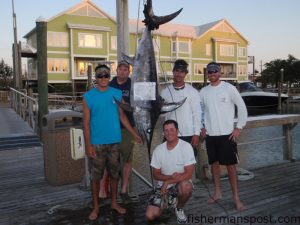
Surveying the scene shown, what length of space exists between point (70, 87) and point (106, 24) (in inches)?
273

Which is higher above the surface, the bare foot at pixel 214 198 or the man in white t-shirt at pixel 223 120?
the man in white t-shirt at pixel 223 120

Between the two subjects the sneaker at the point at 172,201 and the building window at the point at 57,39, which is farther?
Result: the building window at the point at 57,39

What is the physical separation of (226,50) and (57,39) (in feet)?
66.9

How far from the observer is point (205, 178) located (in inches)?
206

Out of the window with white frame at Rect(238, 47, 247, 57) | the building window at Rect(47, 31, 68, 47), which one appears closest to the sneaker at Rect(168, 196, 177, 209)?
the building window at Rect(47, 31, 68, 47)

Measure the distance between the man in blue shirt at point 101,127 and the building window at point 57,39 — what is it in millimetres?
30009

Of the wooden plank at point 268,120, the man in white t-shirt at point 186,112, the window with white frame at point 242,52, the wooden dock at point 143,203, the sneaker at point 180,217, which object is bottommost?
the wooden dock at point 143,203

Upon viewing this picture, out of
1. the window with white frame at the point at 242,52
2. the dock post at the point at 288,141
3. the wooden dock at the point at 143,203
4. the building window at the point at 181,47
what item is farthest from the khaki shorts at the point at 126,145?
the window with white frame at the point at 242,52

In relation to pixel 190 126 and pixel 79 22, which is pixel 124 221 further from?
pixel 79 22

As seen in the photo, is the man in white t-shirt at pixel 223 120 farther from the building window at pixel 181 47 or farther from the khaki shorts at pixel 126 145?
the building window at pixel 181 47

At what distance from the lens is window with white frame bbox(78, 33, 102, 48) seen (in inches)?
1315

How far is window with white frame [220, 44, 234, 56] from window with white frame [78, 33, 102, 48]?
1587cm

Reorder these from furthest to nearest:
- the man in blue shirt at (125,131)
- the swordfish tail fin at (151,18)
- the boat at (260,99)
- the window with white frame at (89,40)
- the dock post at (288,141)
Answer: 1. the window with white frame at (89,40)
2. the boat at (260,99)
3. the dock post at (288,141)
4. the man in blue shirt at (125,131)
5. the swordfish tail fin at (151,18)

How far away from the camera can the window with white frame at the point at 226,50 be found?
43.5 meters
